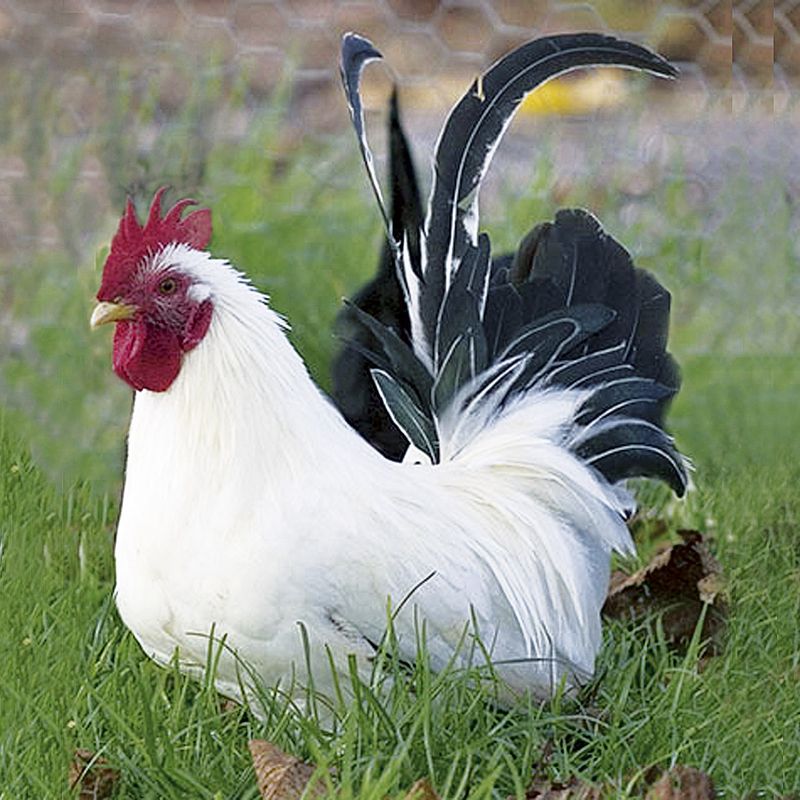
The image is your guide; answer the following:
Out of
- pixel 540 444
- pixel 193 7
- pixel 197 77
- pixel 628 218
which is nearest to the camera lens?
pixel 540 444

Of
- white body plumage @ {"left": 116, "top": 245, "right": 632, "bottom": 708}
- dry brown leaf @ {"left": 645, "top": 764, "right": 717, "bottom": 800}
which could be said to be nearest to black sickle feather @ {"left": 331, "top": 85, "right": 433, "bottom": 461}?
white body plumage @ {"left": 116, "top": 245, "right": 632, "bottom": 708}

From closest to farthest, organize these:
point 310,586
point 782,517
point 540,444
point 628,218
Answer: point 310,586 → point 540,444 → point 782,517 → point 628,218

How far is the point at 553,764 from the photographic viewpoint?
2396 mm

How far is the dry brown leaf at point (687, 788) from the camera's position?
2133mm

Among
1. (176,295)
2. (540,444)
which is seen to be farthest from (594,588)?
(176,295)

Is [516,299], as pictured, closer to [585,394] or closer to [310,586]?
[585,394]

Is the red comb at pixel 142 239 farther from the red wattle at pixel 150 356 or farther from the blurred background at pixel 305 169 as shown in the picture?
the blurred background at pixel 305 169

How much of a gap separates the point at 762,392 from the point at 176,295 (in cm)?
258

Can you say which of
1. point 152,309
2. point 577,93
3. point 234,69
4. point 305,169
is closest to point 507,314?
point 152,309

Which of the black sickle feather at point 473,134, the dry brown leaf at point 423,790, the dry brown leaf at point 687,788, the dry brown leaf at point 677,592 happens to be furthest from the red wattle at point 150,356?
the dry brown leaf at point 677,592

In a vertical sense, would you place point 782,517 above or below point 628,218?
below

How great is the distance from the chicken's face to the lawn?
48 centimetres

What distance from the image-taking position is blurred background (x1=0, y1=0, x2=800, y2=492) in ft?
13.9

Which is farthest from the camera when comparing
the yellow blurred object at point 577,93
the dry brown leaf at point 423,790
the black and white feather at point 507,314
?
the yellow blurred object at point 577,93
